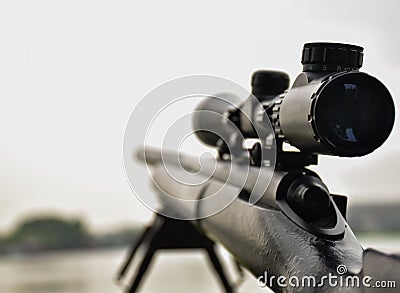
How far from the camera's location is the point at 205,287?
2055mm

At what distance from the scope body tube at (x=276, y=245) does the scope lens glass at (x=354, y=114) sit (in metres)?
0.09

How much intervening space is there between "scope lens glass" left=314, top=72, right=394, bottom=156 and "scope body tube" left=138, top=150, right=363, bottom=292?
9cm

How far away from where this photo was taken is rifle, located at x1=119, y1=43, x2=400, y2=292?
22.6 inches

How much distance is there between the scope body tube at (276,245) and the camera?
60 cm

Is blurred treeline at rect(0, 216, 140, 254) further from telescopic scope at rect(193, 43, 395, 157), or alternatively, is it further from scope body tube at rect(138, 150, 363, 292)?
telescopic scope at rect(193, 43, 395, 157)

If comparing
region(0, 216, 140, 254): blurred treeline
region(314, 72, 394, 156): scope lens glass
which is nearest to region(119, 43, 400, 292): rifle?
region(314, 72, 394, 156): scope lens glass

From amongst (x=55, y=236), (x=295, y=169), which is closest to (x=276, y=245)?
(x=295, y=169)

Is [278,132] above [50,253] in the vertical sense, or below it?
above

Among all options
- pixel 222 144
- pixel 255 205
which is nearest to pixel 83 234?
pixel 222 144

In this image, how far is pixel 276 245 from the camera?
0.67 m

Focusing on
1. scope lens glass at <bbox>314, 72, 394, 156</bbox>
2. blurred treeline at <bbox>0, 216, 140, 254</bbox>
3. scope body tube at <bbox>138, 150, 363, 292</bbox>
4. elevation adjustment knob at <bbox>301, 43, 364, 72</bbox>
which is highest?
elevation adjustment knob at <bbox>301, 43, 364, 72</bbox>

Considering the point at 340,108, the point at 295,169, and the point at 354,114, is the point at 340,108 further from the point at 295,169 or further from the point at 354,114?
the point at 295,169

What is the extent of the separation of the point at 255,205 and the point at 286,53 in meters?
1.14

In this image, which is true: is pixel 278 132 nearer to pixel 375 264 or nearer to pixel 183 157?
pixel 375 264
